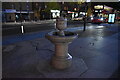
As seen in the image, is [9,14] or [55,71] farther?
[9,14]

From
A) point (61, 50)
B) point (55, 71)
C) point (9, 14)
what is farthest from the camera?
point (9, 14)

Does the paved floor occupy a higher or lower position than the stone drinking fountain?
lower

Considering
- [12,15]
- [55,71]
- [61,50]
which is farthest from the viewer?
[12,15]

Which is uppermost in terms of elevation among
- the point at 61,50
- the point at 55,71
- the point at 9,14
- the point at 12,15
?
the point at 9,14

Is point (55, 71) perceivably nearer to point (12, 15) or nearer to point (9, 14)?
point (9, 14)

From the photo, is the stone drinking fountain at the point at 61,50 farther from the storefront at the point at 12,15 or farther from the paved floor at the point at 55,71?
the storefront at the point at 12,15

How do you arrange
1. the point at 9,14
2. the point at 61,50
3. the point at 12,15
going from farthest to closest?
the point at 12,15
the point at 9,14
the point at 61,50

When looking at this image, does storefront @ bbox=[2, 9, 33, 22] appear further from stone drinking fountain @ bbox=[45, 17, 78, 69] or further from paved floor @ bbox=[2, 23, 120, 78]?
stone drinking fountain @ bbox=[45, 17, 78, 69]

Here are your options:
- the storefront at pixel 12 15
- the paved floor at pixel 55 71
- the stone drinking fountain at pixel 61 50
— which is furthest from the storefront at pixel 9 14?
the stone drinking fountain at pixel 61 50

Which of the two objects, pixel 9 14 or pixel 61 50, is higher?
pixel 9 14

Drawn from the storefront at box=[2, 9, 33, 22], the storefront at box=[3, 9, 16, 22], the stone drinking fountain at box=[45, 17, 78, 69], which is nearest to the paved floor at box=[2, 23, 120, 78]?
the stone drinking fountain at box=[45, 17, 78, 69]

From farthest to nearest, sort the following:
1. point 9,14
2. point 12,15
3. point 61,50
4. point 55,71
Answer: point 12,15
point 9,14
point 61,50
point 55,71

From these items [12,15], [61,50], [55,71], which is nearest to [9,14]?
[12,15]

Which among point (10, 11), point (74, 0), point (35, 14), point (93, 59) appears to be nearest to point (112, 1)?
point (74, 0)
